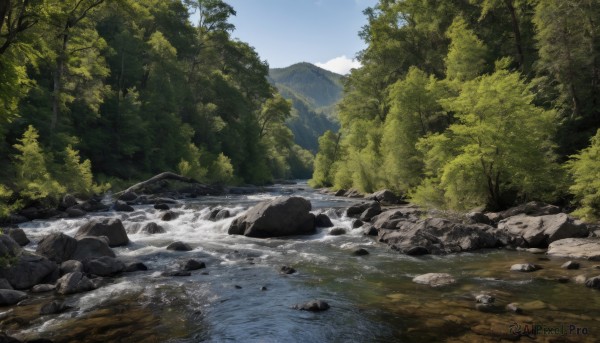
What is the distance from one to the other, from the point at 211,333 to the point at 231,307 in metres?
1.79

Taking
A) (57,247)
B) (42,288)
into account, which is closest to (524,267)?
(42,288)

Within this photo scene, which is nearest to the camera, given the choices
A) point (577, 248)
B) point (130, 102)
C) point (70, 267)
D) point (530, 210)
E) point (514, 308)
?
point (514, 308)

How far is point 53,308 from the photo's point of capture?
9.98 m

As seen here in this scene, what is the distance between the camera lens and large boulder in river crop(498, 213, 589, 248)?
57.0ft

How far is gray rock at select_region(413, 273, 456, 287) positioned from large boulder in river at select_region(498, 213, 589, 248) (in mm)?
7321

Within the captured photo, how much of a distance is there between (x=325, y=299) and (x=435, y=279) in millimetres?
3816

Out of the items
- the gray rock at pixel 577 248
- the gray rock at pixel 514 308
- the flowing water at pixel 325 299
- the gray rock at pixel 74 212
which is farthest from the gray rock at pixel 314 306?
the gray rock at pixel 74 212

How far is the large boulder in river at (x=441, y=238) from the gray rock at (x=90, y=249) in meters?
12.5

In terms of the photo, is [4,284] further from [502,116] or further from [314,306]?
[502,116]

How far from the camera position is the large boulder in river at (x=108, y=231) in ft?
60.6

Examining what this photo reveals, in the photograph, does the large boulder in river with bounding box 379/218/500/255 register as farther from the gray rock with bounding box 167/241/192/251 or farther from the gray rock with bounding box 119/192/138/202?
the gray rock with bounding box 119/192/138/202

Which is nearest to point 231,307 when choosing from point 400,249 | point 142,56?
point 400,249

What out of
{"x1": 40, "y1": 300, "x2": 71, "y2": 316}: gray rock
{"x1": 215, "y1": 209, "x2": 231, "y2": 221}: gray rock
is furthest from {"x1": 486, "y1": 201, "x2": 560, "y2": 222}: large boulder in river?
{"x1": 40, "y1": 300, "x2": 71, "y2": 316}: gray rock

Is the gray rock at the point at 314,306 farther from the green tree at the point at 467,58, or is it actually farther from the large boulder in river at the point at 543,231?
the green tree at the point at 467,58
